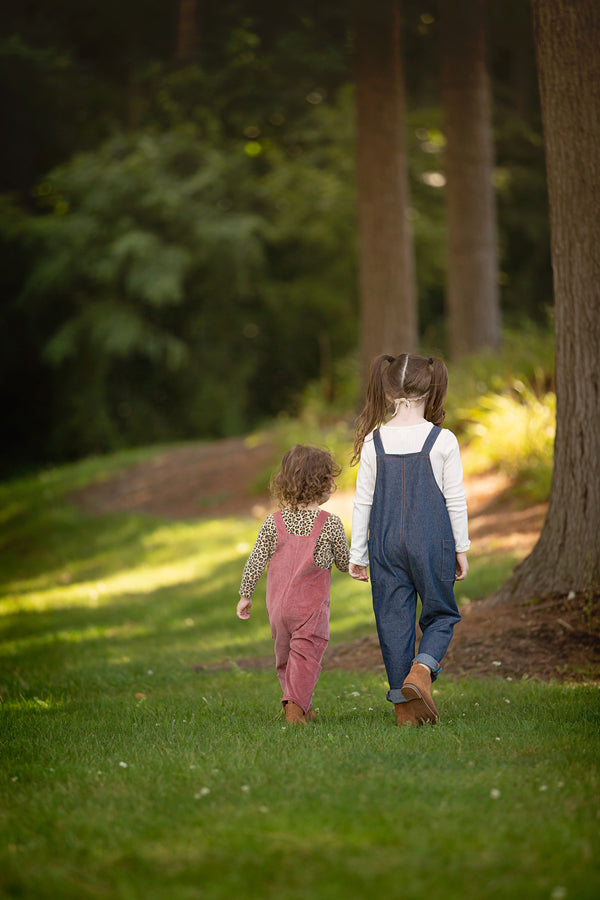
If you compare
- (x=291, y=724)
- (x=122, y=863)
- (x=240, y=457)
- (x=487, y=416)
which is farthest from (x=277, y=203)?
(x=122, y=863)

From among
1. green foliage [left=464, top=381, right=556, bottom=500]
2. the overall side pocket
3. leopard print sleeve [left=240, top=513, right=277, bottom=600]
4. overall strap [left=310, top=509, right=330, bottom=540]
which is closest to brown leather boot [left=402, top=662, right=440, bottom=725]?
the overall side pocket

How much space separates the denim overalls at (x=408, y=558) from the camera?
4031mm

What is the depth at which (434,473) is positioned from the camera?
13.4ft

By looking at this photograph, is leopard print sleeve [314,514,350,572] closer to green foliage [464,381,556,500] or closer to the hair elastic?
the hair elastic

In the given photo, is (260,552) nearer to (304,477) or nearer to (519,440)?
(304,477)

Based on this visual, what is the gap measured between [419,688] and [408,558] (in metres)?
0.59

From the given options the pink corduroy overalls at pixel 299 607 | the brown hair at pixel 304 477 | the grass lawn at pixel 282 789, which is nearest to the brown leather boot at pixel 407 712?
the grass lawn at pixel 282 789

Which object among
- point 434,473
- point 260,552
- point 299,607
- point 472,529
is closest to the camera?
point 434,473

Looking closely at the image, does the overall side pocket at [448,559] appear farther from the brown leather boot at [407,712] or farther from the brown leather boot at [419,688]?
the brown leather boot at [407,712]

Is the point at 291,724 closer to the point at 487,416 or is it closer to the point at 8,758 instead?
the point at 8,758

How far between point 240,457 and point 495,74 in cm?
1757

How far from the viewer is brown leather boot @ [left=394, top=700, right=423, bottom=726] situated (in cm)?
404

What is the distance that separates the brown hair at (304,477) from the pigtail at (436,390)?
1.75 feet

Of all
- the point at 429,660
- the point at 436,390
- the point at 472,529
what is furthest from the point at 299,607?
the point at 472,529
